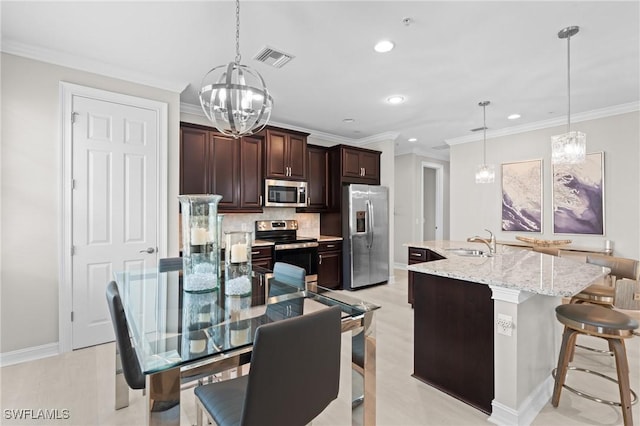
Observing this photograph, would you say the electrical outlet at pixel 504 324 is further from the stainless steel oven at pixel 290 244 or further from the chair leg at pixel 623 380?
the stainless steel oven at pixel 290 244

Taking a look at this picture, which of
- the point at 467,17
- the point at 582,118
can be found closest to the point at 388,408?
the point at 467,17

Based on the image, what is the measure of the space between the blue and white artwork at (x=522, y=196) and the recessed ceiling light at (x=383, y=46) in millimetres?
3517

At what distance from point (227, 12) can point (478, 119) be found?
12.8ft

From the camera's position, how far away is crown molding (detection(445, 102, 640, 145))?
13.0 feet

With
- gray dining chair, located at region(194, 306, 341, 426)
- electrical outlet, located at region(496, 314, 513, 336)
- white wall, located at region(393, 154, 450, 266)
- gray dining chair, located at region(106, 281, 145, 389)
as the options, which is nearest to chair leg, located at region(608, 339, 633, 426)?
electrical outlet, located at region(496, 314, 513, 336)

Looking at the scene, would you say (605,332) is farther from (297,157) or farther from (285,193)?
(297,157)

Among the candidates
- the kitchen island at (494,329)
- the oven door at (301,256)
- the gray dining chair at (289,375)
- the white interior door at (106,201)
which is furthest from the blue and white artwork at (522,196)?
the white interior door at (106,201)

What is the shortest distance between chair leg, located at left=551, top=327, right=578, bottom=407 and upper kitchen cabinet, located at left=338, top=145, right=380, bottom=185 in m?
3.68

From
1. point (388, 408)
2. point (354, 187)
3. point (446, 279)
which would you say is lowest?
point (388, 408)

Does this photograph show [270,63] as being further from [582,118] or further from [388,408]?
[582,118]

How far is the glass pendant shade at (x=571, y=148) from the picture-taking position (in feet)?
8.59

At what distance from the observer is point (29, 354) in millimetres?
2641

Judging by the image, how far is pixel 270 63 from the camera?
2.87 meters

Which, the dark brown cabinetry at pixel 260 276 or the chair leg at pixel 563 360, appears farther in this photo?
the chair leg at pixel 563 360
